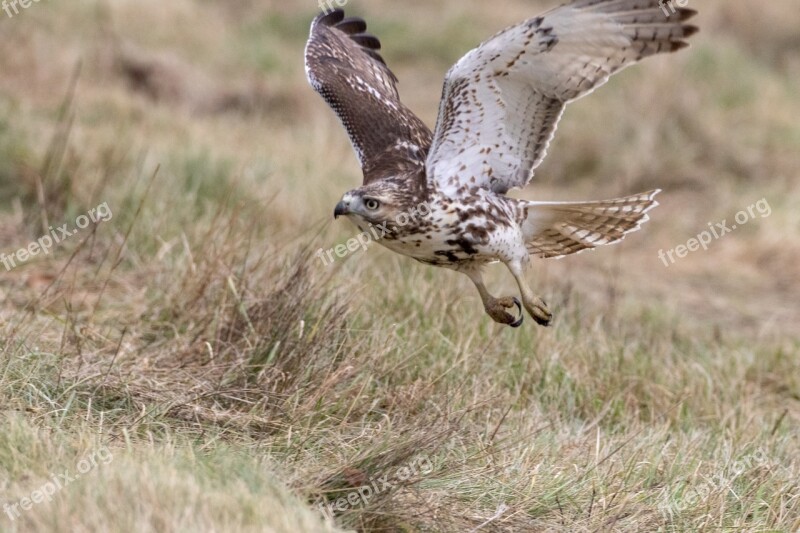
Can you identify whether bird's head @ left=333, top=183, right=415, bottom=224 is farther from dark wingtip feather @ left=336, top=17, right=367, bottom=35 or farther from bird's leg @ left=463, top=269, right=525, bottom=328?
dark wingtip feather @ left=336, top=17, right=367, bottom=35

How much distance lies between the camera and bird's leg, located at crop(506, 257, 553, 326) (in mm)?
5199

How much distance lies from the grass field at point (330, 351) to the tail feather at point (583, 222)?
578 millimetres

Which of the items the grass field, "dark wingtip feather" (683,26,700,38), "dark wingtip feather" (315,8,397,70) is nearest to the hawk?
"dark wingtip feather" (683,26,700,38)

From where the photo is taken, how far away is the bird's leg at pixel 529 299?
205 inches

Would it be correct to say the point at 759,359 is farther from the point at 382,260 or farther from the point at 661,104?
the point at 661,104

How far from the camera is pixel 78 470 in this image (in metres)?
3.86

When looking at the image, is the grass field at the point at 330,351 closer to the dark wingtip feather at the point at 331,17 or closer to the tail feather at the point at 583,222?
the tail feather at the point at 583,222

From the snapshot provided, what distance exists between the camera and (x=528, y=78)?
502 cm

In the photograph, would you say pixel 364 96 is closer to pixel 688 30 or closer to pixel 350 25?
pixel 350 25

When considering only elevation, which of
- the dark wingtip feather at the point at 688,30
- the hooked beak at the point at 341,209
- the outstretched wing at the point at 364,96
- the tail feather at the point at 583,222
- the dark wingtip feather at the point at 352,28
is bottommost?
the tail feather at the point at 583,222

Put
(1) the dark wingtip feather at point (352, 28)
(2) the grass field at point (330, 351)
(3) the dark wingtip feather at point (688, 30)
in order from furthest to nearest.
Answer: (1) the dark wingtip feather at point (352, 28) < (3) the dark wingtip feather at point (688, 30) < (2) the grass field at point (330, 351)

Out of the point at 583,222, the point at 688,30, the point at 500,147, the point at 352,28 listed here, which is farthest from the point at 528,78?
the point at 352,28

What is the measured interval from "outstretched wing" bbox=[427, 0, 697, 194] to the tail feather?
19 cm

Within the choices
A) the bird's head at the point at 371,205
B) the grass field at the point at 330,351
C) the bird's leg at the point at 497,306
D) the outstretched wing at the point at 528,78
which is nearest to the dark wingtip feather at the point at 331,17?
the grass field at the point at 330,351
